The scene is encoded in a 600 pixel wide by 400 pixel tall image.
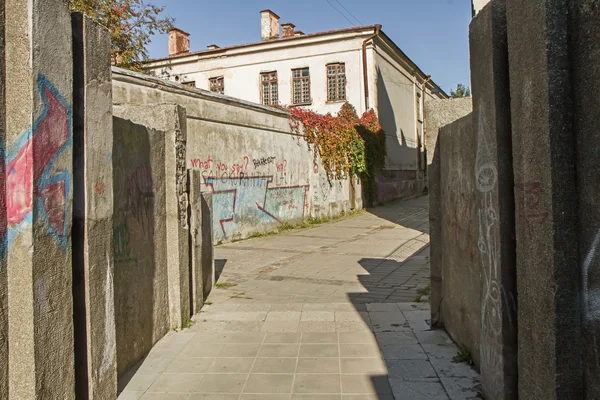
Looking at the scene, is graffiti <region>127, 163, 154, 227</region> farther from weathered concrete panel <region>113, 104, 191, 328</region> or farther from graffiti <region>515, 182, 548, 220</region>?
graffiti <region>515, 182, 548, 220</region>

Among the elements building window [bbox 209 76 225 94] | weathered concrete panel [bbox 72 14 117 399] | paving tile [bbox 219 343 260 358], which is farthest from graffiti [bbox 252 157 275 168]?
building window [bbox 209 76 225 94]

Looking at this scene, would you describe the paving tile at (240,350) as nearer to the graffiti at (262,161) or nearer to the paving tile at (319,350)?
the paving tile at (319,350)

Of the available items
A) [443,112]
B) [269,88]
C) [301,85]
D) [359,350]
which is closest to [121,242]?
[359,350]

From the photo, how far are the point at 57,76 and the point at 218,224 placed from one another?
941cm

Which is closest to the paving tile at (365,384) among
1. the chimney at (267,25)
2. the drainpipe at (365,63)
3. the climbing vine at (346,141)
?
the climbing vine at (346,141)

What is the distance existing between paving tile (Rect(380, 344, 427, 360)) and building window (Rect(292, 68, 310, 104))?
20293mm

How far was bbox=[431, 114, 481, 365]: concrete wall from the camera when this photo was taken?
398 centimetres

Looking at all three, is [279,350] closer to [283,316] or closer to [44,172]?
[283,316]

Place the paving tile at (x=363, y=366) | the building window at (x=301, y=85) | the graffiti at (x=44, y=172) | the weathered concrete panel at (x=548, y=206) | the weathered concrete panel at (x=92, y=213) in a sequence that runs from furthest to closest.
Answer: the building window at (x=301, y=85) < the paving tile at (x=363, y=366) < the weathered concrete panel at (x=92, y=213) < the graffiti at (x=44, y=172) < the weathered concrete panel at (x=548, y=206)

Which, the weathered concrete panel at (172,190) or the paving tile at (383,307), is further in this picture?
the paving tile at (383,307)

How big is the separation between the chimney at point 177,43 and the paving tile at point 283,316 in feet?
75.5

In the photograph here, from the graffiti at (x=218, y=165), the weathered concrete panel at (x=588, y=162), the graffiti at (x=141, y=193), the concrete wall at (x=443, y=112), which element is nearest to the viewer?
the weathered concrete panel at (x=588, y=162)

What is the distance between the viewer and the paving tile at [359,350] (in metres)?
4.46

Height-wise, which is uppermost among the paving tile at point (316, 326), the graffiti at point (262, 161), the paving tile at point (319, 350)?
the graffiti at point (262, 161)
